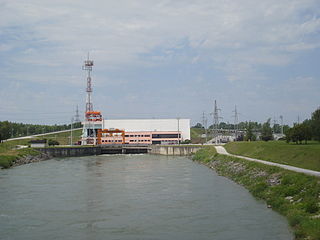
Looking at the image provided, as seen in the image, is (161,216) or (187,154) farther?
(187,154)

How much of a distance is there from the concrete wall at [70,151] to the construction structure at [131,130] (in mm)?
20499

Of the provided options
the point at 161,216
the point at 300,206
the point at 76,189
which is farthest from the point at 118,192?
the point at 300,206

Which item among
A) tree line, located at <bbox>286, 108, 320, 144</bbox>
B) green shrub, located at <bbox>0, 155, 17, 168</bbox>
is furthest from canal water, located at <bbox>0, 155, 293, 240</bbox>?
tree line, located at <bbox>286, 108, 320, 144</bbox>

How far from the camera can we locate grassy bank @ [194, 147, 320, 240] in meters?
16.0

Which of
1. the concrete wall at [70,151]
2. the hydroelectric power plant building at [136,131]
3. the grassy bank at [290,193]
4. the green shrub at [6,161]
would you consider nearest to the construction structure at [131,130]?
the hydroelectric power plant building at [136,131]

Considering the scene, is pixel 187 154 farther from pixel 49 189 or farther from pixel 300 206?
pixel 300 206

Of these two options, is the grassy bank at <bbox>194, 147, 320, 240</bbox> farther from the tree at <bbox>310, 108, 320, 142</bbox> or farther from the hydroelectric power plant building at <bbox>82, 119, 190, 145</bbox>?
the hydroelectric power plant building at <bbox>82, 119, 190, 145</bbox>

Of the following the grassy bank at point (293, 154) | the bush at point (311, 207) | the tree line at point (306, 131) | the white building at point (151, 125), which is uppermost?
the white building at point (151, 125)

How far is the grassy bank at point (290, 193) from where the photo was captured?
16031 mm

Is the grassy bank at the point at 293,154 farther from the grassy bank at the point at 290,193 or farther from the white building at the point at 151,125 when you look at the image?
the white building at the point at 151,125

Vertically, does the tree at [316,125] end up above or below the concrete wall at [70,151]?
above

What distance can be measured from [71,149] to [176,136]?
38.4 metres

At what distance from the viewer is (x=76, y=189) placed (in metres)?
30.3

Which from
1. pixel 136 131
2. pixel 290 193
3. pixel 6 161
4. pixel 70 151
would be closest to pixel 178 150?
pixel 70 151
